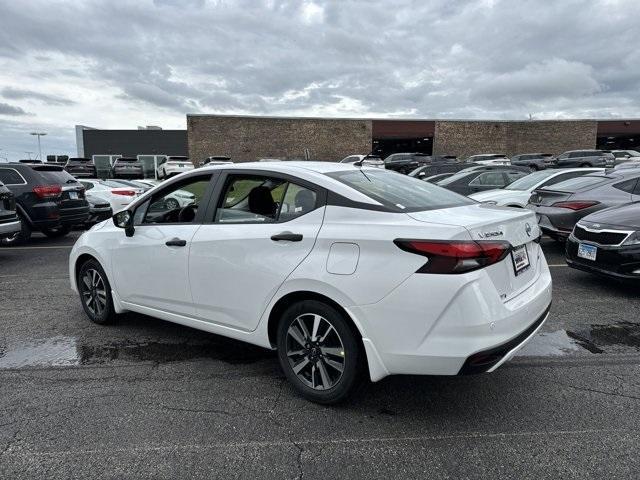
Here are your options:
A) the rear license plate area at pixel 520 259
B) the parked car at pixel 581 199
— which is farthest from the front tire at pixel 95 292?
the parked car at pixel 581 199

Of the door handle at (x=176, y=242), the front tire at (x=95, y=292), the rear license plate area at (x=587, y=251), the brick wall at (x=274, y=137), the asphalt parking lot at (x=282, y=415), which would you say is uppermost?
the brick wall at (x=274, y=137)

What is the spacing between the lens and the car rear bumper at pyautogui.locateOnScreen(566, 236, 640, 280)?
5223mm

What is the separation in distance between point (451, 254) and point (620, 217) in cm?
413

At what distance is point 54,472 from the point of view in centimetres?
252

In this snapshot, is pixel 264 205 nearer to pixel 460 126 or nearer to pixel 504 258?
pixel 504 258

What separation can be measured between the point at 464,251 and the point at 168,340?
2.98m

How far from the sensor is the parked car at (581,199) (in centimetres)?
739

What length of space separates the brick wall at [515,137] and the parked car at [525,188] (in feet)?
99.4

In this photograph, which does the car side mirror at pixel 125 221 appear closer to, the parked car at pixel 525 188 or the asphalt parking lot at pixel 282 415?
the asphalt parking lot at pixel 282 415

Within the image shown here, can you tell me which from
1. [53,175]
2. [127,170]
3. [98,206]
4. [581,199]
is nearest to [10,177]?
[53,175]

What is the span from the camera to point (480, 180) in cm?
1248

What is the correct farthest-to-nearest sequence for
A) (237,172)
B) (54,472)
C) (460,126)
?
(460,126)
(237,172)
(54,472)

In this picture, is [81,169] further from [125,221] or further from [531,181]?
[125,221]

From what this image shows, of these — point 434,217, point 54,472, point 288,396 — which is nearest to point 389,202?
point 434,217
